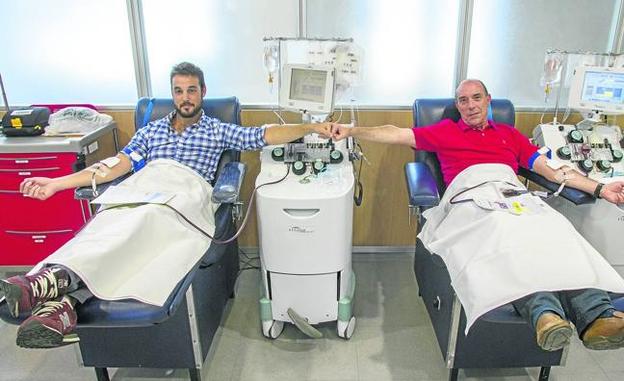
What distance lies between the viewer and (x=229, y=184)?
188 centimetres

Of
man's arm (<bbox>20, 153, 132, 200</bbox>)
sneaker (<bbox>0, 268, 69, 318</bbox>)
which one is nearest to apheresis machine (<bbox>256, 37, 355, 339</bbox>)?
man's arm (<bbox>20, 153, 132, 200</bbox>)

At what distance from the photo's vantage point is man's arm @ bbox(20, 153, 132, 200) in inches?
74.1

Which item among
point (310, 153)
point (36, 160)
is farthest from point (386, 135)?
point (36, 160)

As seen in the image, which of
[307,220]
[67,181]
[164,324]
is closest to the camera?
[164,324]

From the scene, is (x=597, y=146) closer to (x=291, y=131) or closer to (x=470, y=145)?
(x=470, y=145)

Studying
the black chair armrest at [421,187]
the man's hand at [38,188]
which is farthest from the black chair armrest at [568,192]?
the man's hand at [38,188]

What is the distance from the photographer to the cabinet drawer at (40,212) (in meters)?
2.36

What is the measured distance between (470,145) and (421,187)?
0.40m

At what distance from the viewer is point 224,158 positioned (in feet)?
7.32

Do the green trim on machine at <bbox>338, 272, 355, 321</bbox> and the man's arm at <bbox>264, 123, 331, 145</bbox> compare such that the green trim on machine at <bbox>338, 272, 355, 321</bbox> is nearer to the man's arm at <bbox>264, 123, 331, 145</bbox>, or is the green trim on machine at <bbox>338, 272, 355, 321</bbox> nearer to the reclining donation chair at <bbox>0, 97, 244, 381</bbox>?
the reclining donation chair at <bbox>0, 97, 244, 381</bbox>

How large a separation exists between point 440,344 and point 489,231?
60 centimetres

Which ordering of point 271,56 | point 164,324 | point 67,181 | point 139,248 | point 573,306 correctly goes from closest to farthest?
point 573,306 < point 139,248 < point 164,324 < point 67,181 < point 271,56

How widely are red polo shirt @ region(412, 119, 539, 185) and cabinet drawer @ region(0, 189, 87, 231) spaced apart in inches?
65.7

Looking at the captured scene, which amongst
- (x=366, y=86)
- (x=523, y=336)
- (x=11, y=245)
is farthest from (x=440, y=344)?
(x=11, y=245)
